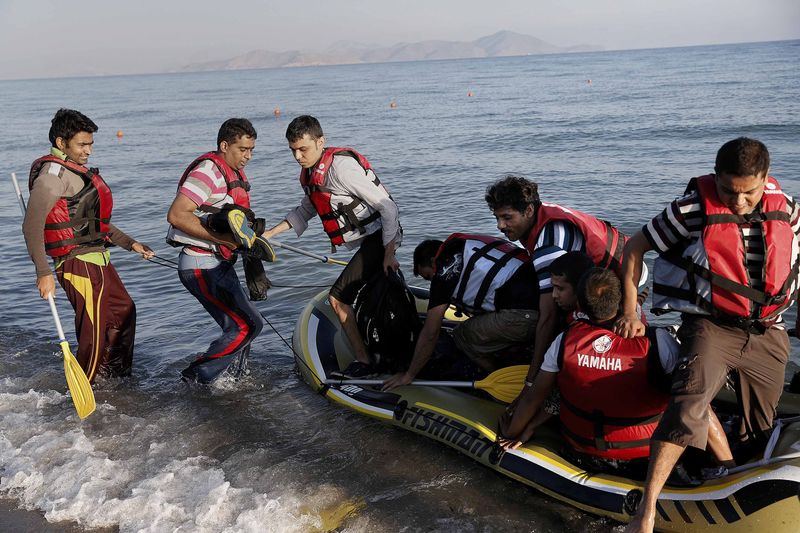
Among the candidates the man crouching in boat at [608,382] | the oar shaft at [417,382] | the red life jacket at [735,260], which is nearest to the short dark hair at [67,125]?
the oar shaft at [417,382]

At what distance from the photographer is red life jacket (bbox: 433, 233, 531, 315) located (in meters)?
4.03

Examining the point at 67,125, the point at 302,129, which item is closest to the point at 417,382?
the point at 302,129

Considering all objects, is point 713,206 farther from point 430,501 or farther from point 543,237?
point 430,501

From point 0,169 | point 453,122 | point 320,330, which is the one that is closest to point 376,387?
point 320,330

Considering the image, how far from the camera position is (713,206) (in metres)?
3.12

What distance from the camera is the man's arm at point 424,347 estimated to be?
4270 millimetres

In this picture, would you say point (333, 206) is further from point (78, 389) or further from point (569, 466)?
point (569, 466)

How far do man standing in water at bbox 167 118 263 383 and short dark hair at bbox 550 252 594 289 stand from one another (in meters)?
2.32

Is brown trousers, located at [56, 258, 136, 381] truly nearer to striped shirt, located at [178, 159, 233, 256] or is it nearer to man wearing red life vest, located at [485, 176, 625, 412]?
striped shirt, located at [178, 159, 233, 256]

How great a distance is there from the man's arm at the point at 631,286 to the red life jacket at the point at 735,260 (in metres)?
0.19

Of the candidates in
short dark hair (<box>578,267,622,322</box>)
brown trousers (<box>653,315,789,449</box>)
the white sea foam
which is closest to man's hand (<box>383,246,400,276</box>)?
the white sea foam

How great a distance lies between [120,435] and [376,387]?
1784 millimetres

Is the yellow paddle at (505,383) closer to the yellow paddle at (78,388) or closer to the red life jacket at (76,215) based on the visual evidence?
the yellow paddle at (78,388)

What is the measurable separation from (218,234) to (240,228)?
0.60 ft
